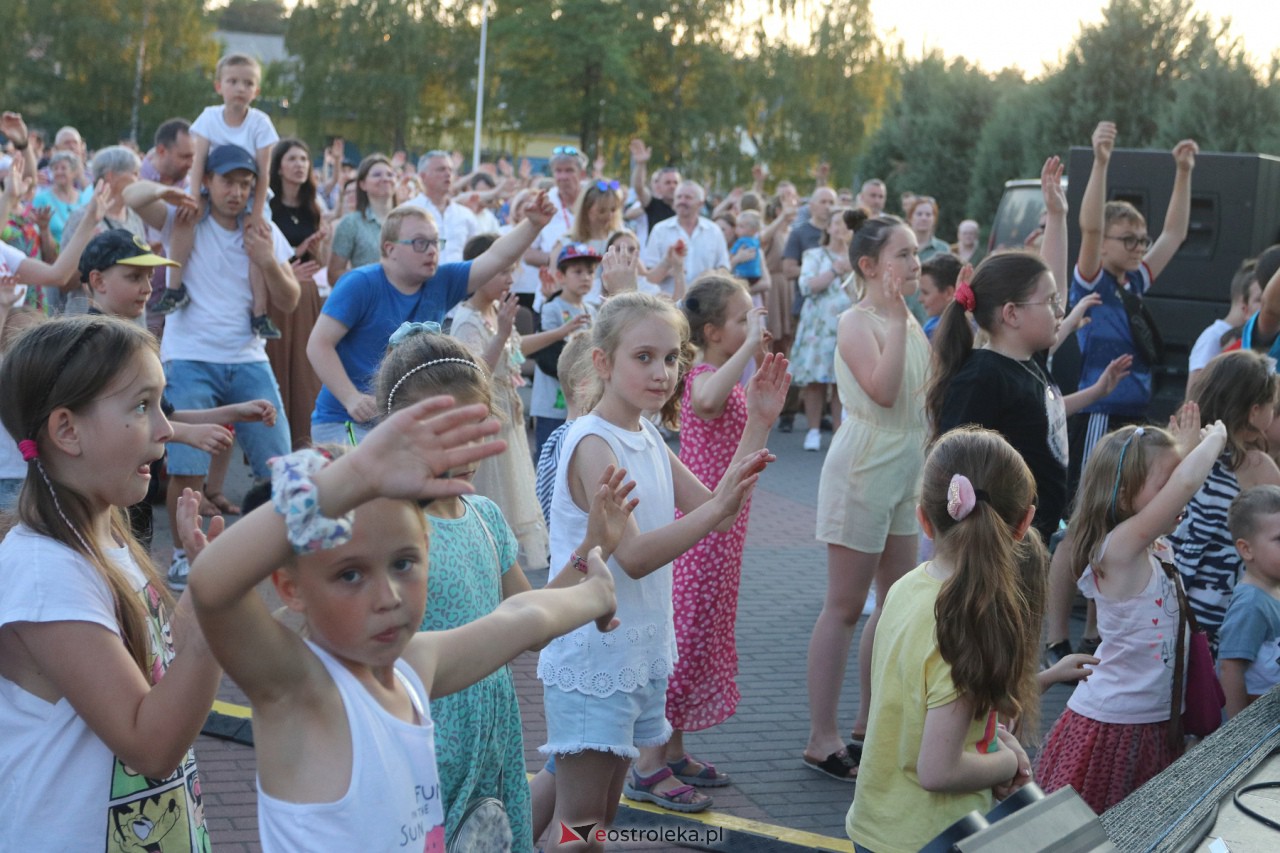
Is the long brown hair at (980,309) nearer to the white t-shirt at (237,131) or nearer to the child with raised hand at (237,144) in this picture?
the child with raised hand at (237,144)

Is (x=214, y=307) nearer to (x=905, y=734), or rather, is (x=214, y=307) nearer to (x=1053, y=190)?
(x=1053, y=190)

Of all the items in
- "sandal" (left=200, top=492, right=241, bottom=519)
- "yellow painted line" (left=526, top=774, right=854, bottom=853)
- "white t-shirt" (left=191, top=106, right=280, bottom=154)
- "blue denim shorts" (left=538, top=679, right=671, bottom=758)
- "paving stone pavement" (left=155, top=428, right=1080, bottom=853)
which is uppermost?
"white t-shirt" (left=191, top=106, right=280, bottom=154)

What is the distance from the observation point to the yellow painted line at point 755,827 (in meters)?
4.34

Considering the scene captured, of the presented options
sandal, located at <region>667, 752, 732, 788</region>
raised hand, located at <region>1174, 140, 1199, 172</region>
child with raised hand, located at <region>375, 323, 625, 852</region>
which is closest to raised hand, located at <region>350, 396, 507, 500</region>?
child with raised hand, located at <region>375, 323, 625, 852</region>

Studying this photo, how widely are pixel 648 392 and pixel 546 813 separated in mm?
1275

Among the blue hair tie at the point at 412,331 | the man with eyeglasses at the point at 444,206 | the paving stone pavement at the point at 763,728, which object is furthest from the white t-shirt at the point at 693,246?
the blue hair tie at the point at 412,331

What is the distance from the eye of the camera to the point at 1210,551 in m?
5.05

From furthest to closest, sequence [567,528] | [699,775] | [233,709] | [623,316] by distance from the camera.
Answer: [233,709], [699,775], [623,316], [567,528]

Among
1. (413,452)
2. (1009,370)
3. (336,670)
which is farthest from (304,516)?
(1009,370)

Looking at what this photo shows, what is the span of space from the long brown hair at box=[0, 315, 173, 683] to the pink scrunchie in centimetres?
183

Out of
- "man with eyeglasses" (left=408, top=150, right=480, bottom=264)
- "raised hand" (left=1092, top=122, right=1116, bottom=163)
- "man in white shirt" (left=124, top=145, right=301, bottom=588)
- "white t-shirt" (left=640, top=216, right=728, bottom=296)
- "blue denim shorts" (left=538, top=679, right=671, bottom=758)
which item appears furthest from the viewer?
"white t-shirt" (left=640, top=216, right=728, bottom=296)

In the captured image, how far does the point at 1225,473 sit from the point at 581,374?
2.68 metres

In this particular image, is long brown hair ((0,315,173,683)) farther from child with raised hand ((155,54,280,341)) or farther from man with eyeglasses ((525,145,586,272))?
man with eyeglasses ((525,145,586,272))

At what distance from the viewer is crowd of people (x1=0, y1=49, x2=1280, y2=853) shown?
6.43 ft
